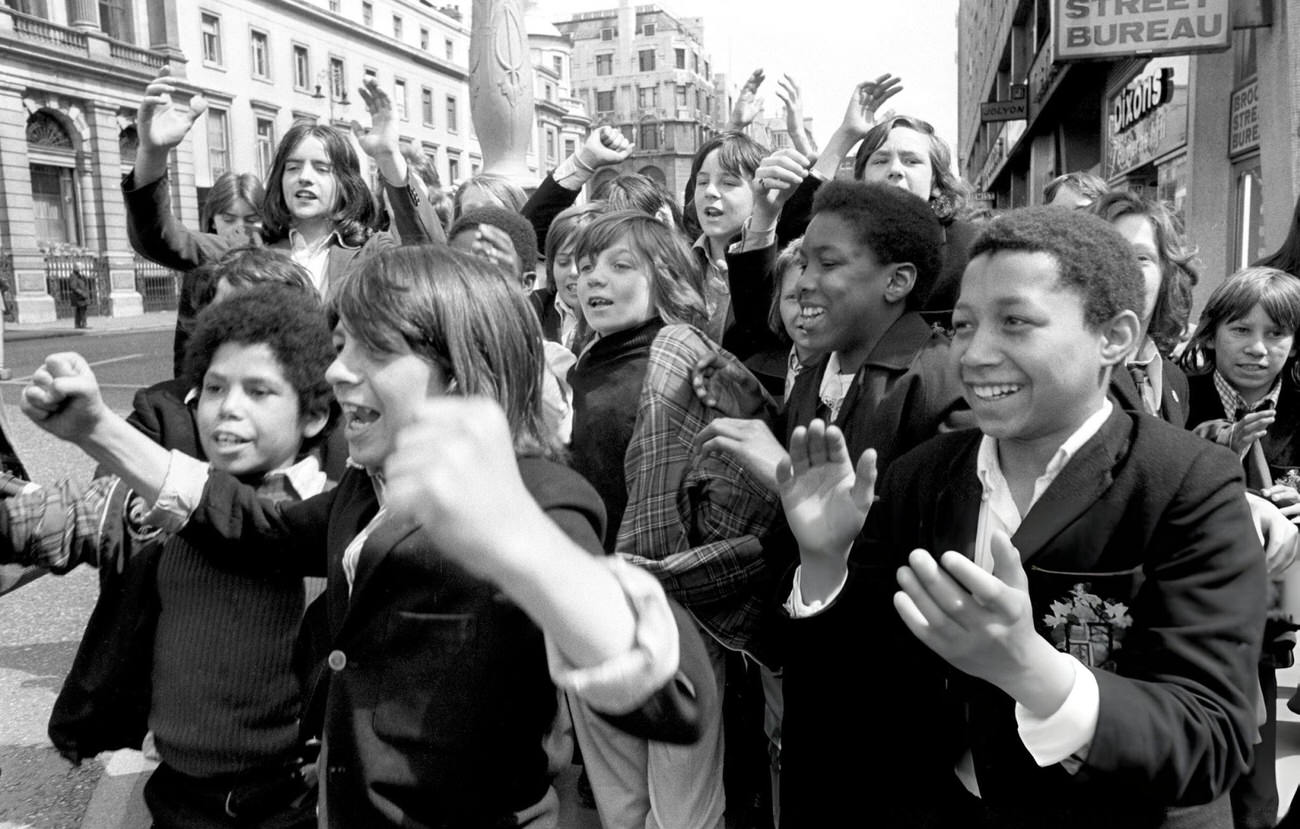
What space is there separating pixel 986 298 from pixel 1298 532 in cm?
92

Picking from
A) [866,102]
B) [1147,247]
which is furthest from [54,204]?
[1147,247]

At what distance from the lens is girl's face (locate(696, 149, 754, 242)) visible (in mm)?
3928

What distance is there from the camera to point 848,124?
3.52 metres

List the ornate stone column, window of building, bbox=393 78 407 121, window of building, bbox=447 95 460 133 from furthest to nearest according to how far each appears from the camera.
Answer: window of building, bbox=447 95 460 133 → window of building, bbox=393 78 407 121 → the ornate stone column

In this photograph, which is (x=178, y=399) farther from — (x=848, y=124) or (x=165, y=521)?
(x=848, y=124)

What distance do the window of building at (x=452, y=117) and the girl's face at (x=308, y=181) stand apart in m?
50.6

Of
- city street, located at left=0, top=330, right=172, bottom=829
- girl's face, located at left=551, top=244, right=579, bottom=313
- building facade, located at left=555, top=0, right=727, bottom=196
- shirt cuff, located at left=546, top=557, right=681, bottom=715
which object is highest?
building facade, located at left=555, top=0, right=727, bottom=196

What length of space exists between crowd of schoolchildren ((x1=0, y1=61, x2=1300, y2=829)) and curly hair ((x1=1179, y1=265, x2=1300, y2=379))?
0.04 ft

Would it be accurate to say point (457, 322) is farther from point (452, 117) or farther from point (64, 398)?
point (452, 117)

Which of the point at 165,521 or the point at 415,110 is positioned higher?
the point at 415,110

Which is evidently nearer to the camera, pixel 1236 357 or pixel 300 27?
pixel 1236 357

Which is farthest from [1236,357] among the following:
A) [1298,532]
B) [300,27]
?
[300,27]

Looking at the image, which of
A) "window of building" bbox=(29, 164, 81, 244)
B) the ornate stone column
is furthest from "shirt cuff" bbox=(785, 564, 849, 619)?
"window of building" bbox=(29, 164, 81, 244)

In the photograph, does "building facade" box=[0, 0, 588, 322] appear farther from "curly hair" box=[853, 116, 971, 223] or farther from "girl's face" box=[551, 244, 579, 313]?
"curly hair" box=[853, 116, 971, 223]
